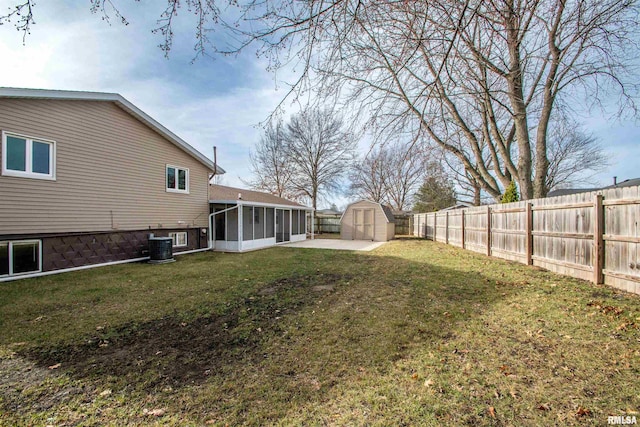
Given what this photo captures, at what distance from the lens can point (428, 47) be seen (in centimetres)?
447

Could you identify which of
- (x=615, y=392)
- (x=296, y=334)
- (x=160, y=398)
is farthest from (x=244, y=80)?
(x=615, y=392)

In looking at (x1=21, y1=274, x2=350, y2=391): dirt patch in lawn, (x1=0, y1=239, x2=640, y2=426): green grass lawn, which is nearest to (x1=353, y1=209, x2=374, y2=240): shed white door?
(x1=0, y1=239, x2=640, y2=426): green grass lawn

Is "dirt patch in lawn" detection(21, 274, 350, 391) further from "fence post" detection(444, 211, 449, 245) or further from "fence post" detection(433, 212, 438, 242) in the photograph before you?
"fence post" detection(433, 212, 438, 242)

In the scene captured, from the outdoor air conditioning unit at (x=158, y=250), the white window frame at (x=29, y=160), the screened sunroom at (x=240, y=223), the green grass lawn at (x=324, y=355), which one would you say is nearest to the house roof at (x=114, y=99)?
the white window frame at (x=29, y=160)

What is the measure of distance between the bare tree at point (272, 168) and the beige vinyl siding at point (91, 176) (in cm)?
1550

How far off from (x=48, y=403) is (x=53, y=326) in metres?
2.26

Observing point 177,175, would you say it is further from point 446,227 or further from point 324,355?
point 446,227

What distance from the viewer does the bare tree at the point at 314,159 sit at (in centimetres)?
2606

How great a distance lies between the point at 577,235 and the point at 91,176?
12276 millimetres

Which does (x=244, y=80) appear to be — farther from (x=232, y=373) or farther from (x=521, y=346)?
(x=521, y=346)

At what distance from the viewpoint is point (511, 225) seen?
27.5ft

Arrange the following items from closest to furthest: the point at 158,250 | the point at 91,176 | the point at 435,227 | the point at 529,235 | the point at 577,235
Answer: the point at 577,235, the point at 529,235, the point at 91,176, the point at 158,250, the point at 435,227

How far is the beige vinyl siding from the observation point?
23.2ft

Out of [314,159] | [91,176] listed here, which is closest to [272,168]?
[314,159]
